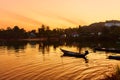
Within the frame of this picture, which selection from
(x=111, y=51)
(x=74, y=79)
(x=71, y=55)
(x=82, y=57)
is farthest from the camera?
(x=111, y=51)

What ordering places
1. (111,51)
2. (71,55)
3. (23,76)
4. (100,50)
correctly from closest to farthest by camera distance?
Answer: 1. (23,76)
2. (71,55)
3. (111,51)
4. (100,50)

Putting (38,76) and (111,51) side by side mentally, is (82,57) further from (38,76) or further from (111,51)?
(38,76)

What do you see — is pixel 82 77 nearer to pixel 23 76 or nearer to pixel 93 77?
pixel 93 77

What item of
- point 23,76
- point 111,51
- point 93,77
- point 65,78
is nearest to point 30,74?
point 23,76

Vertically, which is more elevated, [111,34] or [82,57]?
[111,34]

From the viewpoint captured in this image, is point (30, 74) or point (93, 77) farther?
point (30, 74)

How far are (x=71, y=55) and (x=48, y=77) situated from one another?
1261 inches

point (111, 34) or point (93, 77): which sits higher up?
point (111, 34)

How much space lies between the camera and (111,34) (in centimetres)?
19275

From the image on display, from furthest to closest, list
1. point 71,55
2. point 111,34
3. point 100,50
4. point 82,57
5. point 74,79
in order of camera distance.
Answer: point 111,34
point 100,50
point 71,55
point 82,57
point 74,79

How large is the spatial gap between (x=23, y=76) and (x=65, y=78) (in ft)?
21.2

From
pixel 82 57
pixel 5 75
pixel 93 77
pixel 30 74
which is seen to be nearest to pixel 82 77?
pixel 93 77

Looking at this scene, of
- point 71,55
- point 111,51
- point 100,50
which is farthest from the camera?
point 100,50

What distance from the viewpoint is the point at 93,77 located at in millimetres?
35062
